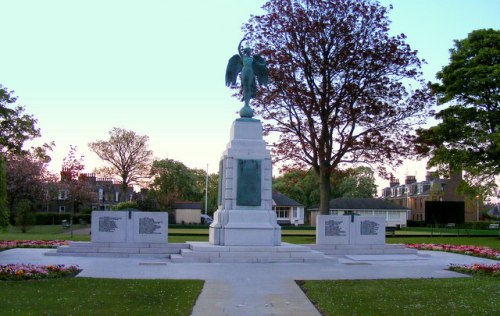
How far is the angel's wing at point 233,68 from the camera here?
77.0ft

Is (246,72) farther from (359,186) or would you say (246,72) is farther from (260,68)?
(359,186)

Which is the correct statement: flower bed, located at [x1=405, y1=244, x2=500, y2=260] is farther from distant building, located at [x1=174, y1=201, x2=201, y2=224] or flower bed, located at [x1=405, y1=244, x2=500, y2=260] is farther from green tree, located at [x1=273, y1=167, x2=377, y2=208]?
green tree, located at [x1=273, y1=167, x2=377, y2=208]

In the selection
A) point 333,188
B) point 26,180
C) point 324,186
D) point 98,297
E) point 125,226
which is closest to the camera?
point 98,297

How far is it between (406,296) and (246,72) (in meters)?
13.5

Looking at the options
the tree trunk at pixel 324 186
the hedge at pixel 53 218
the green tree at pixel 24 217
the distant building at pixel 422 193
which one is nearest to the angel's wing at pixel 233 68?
the tree trunk at pixel 324 186

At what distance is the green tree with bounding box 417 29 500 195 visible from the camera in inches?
1540

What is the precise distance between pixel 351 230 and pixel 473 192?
2060 centimetres

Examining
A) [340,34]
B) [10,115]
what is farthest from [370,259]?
[10,115]

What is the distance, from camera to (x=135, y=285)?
42.3ft

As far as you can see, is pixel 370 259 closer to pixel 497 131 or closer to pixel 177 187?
pixel 497 131

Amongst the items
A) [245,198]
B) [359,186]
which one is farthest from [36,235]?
[359,186]

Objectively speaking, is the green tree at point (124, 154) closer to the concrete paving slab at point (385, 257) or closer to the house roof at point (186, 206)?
the house roof at point (186, 206)

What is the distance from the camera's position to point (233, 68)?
928 inches

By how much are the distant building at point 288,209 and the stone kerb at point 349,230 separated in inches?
2389
